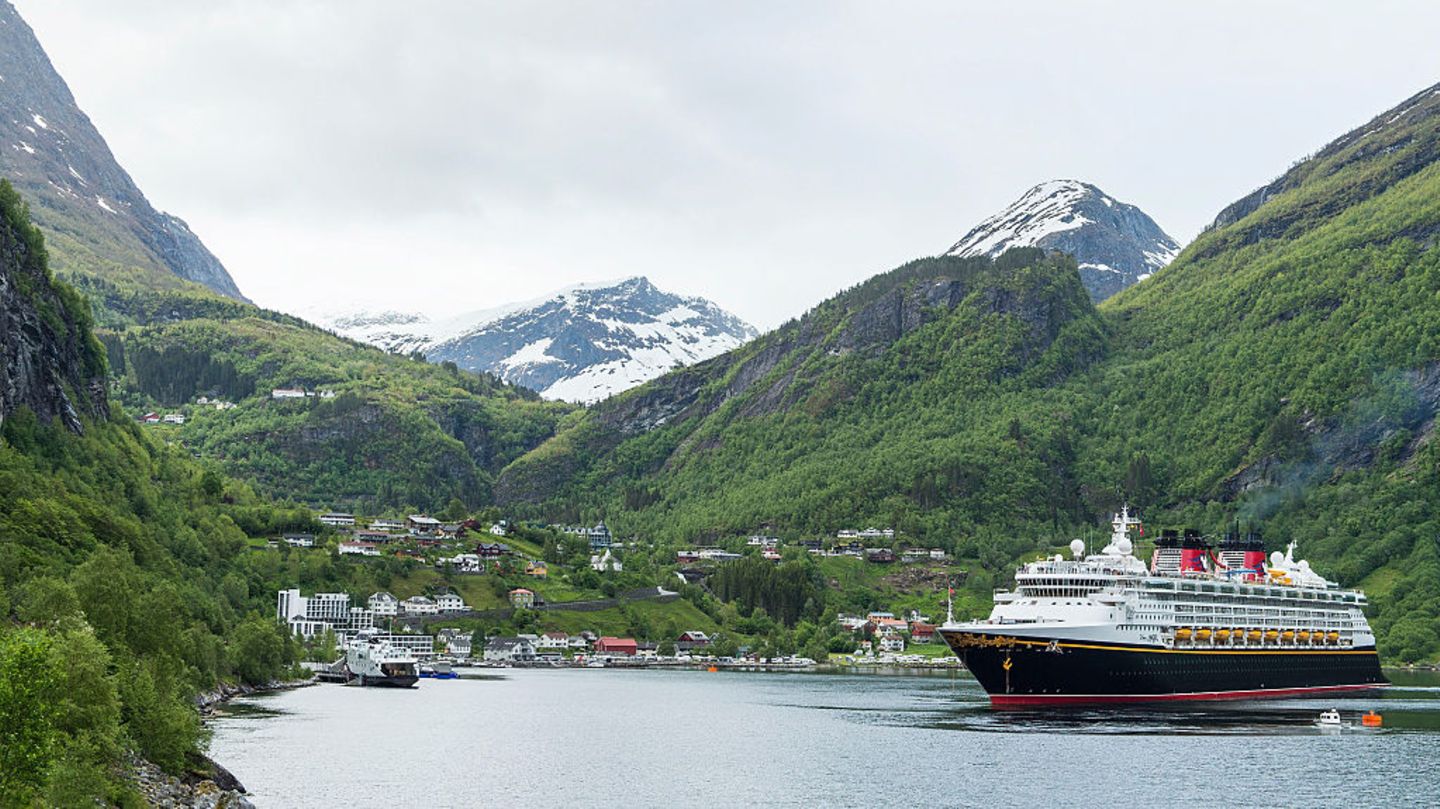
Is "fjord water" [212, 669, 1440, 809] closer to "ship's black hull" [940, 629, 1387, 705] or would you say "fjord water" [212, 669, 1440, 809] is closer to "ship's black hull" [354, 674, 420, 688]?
"ship's black hull" [940, 629, 1387, 705]

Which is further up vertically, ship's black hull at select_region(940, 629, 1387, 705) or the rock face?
the rock face

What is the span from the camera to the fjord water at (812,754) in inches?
3425

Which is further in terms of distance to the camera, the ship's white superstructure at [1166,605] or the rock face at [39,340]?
the ship's white superstructure at [1166,605]

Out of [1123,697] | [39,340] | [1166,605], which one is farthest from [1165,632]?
[39,340]

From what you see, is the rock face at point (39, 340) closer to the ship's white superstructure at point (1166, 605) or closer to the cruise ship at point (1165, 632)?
the cruise ship at point (1165, 632)

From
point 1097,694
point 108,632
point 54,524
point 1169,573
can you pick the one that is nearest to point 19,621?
point 108,632

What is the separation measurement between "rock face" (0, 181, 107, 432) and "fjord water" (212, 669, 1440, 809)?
35261mm

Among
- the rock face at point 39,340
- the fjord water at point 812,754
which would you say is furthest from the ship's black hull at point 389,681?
the rock face at point 39,340

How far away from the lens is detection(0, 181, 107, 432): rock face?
14438cm

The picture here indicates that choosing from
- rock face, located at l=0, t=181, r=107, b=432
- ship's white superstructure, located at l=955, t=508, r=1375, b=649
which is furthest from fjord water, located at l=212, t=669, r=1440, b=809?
rock face, located at l=0, t=181, r=107, b=432

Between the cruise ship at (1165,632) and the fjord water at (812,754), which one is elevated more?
the cruise ship at (1165,632)

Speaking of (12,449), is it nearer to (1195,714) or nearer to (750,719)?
(750,719)

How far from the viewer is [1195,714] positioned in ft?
455

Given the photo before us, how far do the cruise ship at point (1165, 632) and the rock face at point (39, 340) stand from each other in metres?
85.7
